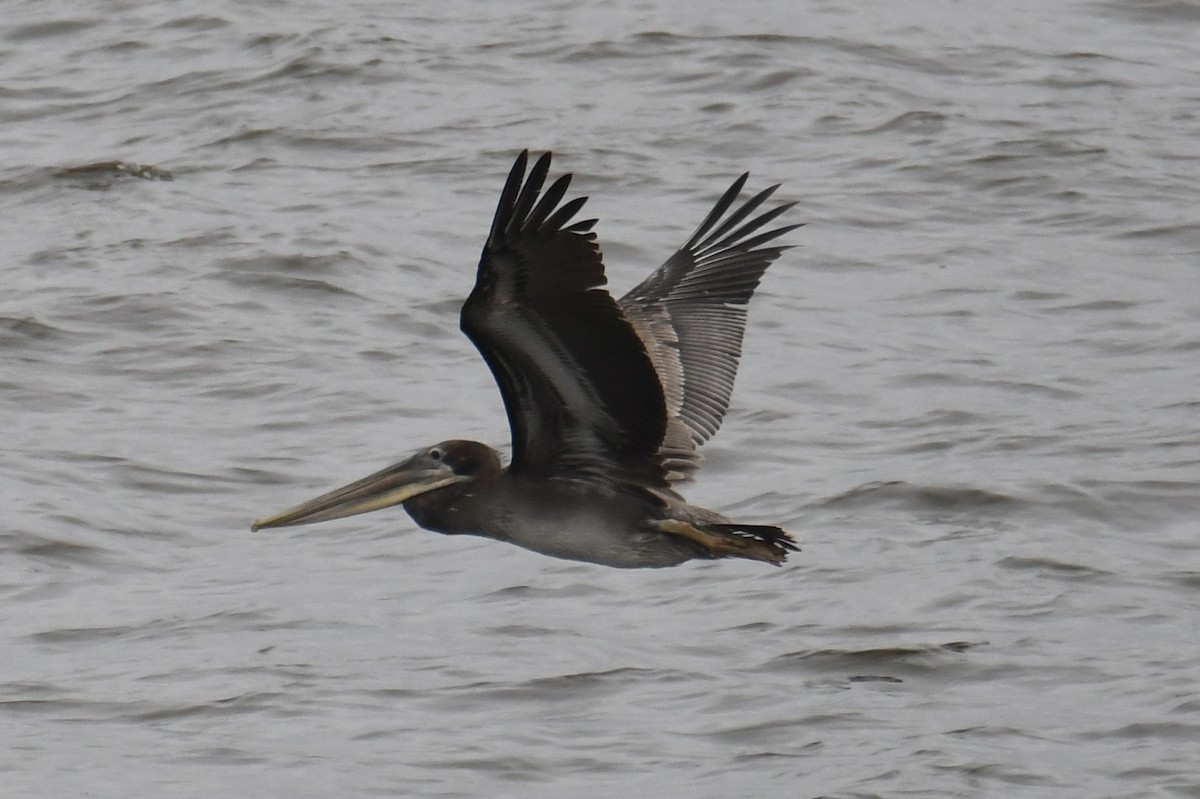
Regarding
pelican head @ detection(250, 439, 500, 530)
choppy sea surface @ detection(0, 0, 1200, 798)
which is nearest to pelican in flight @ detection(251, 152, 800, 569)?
pelican head @ detection(250, 439, 500, 530)

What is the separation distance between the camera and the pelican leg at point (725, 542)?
262 inches

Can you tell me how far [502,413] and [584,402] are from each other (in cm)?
418

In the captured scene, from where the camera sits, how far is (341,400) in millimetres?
10617

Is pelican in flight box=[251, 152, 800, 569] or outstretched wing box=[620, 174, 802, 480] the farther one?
outstretched wing box=[620, 174, 802, 480]

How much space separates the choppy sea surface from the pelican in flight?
1072mm

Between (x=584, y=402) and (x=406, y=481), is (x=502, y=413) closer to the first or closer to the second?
(x=406, y=481)

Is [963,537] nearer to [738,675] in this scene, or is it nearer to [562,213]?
[738,675]

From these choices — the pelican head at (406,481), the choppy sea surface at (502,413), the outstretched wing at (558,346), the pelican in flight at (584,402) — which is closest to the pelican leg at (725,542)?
the pelican in flight at (584,402)

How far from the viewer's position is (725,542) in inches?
263

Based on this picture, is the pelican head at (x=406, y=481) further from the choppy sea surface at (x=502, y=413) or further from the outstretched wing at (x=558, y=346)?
the choppy sea surface at (x=502, y=413)

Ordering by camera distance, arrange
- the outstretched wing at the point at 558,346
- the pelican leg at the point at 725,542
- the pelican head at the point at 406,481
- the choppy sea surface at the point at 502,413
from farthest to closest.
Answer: the choppy sea surface at the point at 502,413 → the pelican head at the point at 406,481 → the pelican leg at the point at 725,542 → the outstretched wing at the point at 558,346

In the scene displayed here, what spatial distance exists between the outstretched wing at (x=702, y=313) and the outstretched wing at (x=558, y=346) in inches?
30.1

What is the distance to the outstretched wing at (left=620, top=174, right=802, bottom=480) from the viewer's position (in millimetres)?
7582

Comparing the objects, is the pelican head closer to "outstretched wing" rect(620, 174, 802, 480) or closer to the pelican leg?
the pelican leg
